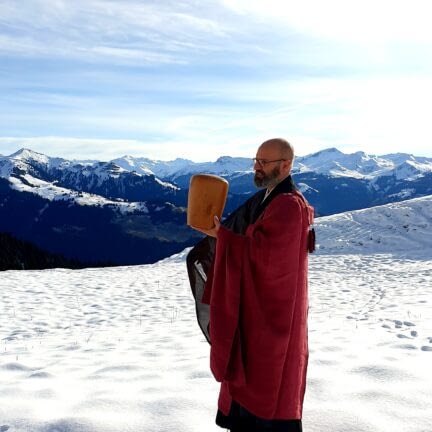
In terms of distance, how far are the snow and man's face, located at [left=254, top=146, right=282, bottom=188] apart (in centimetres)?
250

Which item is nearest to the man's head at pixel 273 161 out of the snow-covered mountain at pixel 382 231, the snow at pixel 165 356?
the snow at pixel 165 356

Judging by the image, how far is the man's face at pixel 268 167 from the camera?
155 inches

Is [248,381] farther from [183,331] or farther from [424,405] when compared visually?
A: [183,331]

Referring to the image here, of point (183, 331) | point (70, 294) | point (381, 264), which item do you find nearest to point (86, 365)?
point (183, 331)

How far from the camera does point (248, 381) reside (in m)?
3.90

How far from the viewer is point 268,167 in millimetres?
3973

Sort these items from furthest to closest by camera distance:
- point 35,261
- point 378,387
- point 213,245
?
point 35,261, point 378,387, point 213,245

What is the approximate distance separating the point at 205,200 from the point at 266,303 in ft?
3.20

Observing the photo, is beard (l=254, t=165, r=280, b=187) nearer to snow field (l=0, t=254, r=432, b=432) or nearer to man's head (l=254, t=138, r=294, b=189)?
man's head (l=254, t=138, r=294, b=189)

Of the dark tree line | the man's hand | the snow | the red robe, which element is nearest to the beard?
the red robe

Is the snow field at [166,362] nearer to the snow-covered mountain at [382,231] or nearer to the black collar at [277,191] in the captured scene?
the black collar at [277,191]

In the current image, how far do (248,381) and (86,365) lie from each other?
4.21 m

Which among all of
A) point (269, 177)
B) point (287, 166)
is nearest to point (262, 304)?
point (269, 177)

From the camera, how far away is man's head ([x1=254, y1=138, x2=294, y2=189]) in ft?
12.9
